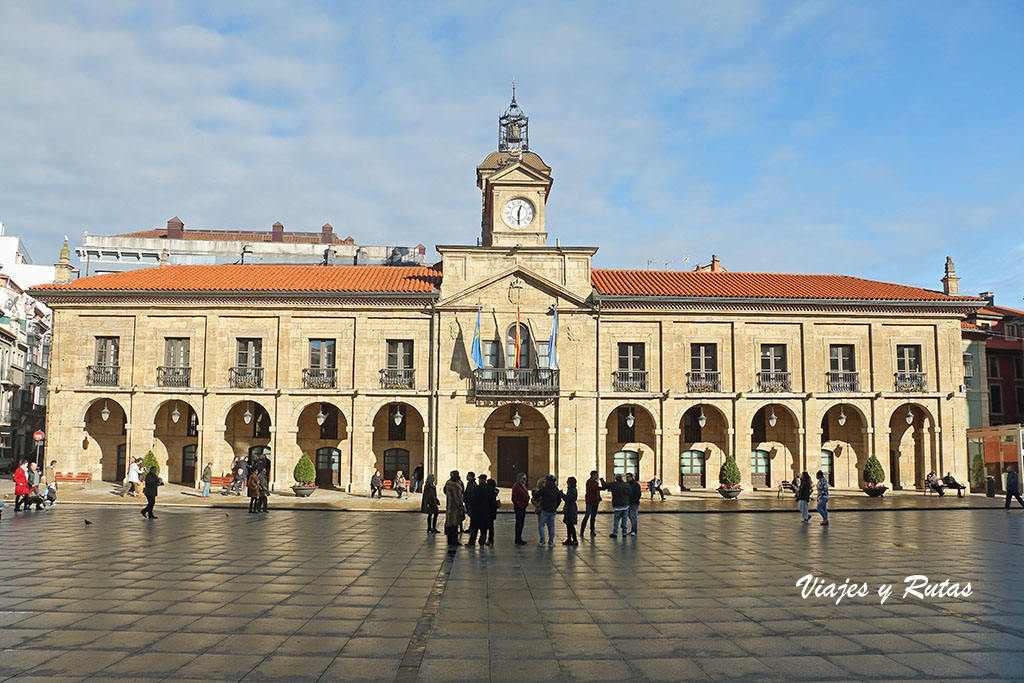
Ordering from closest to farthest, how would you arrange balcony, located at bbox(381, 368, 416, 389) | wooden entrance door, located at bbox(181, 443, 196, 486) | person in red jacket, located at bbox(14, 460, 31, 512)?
person in red jacket, located at bbox(14, 460, 31, 512) < balcony, located at bbox(381, 368, 416, 389) < wooden entrance door, located at bbox(181, 443, 196, 486)

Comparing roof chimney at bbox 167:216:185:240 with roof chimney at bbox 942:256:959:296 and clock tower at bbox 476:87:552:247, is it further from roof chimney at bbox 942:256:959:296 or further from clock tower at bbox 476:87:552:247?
roof chimney at bbox 942:256:959:296

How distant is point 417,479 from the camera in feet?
122

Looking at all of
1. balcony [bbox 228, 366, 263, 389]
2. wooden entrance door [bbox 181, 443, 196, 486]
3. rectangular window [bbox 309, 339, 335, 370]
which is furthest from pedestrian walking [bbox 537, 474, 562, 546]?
wooden entrance door [bbox 181, 443, 196, 486]

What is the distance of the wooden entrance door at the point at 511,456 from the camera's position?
38.4 meters

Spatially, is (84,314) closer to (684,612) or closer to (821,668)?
(684,612)

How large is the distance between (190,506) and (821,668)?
2629cm

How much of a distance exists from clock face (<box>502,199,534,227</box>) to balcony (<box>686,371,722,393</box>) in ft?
37.6

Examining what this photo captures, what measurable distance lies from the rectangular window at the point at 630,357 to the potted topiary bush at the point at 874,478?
11271 mm

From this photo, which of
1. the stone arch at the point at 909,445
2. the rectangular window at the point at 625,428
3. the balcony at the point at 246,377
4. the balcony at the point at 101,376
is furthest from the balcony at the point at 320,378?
the stone arch at the point at 909,445

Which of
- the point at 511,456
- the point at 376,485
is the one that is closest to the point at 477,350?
the point at 511,456

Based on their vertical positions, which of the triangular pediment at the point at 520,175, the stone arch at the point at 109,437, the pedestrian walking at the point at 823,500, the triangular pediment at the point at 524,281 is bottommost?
the pedestrian walking at the point at 823,500

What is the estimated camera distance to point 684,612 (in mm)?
10562

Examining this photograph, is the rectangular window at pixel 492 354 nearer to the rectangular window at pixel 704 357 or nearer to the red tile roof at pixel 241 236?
the rectangular window at pixel 704 357

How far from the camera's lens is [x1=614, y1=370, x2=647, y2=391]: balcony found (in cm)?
3731
